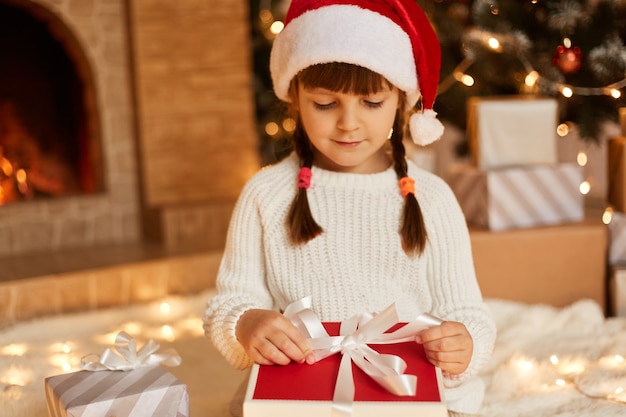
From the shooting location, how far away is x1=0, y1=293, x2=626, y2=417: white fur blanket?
1.46m

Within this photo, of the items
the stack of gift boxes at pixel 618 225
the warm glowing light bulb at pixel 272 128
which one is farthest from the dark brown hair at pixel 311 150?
the warm glowing light bulb at pixel 272 128

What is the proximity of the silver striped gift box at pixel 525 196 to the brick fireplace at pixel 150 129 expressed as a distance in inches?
34.9

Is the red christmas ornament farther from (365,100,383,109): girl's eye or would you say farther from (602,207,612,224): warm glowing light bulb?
(365,100,383,109): girl's eye

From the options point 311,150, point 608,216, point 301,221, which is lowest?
point 608,216

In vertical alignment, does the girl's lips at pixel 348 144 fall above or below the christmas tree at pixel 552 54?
below

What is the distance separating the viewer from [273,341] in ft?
3.36

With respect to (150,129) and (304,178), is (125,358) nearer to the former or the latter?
(304,178)

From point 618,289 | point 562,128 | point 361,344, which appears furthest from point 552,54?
point 361,344

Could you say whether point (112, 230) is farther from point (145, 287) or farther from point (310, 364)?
point (310, 364)

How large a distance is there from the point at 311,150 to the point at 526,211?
3.00ft

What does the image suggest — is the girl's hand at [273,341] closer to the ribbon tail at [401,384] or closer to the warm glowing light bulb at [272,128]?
the ribbon tail at [401,384]

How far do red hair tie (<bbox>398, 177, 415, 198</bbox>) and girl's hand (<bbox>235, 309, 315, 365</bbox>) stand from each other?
33 cm

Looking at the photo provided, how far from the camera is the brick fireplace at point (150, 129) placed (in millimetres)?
2535

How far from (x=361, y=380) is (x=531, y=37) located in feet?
5.20
